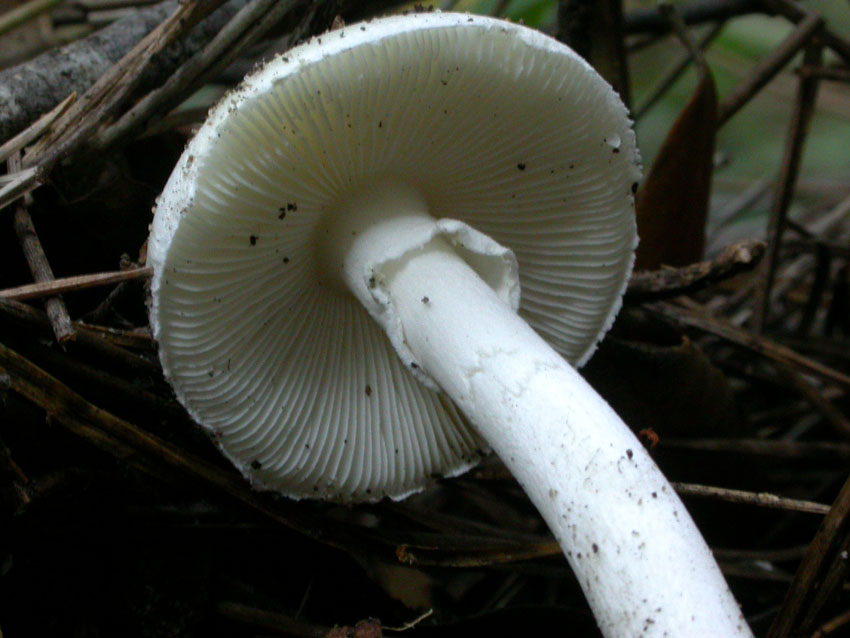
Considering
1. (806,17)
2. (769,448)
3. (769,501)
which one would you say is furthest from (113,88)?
(806,17)

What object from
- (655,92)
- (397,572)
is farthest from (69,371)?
(655,92)

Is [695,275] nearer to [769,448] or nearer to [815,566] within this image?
[769,448]

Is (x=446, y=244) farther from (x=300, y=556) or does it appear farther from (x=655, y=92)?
(x=655, y=92)

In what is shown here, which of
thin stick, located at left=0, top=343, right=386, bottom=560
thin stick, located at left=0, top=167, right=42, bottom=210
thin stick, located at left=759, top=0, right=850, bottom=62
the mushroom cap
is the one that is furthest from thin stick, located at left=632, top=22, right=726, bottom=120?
thin stick, located at left=0, top=167, right=42, bottom=210

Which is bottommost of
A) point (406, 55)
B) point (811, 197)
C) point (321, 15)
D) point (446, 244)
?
point (811, 197)

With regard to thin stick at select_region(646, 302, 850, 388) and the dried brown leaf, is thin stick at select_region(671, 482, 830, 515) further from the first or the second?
the dried brown leaf

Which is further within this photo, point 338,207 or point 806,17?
point 806,17

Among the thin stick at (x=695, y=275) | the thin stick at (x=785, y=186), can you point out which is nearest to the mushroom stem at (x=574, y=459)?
the thin stick at (x=695, y=275)
